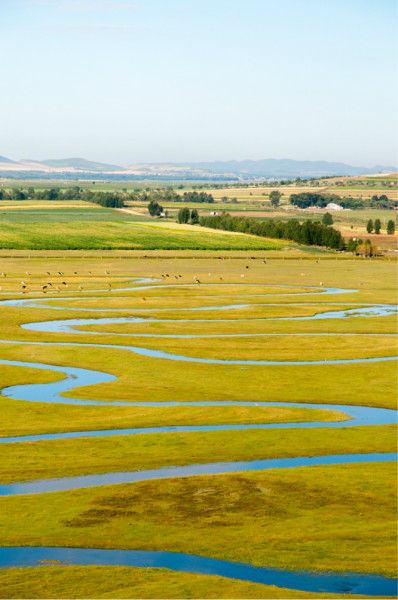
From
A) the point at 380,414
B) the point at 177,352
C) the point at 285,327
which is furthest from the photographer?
the point at 285,327

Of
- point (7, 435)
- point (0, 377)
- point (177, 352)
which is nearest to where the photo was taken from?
point (7, 435)

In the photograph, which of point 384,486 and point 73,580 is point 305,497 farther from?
point 73,580

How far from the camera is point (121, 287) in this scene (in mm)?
106000

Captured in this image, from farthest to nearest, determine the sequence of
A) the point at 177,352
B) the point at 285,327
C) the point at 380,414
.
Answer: the point at 285,327, the point at 177,352, the point at 380,414

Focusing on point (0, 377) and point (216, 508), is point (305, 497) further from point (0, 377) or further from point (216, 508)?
point (0, 377)

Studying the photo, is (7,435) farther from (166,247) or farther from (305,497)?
(166,247)

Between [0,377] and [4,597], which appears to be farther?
[0,377]

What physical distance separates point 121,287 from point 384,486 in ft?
238

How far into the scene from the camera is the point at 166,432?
44000 mm

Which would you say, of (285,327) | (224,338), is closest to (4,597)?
(224,338)

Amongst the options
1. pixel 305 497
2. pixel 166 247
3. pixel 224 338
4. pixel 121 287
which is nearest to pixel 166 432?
pixel 305 497

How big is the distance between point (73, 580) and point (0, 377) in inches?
1152

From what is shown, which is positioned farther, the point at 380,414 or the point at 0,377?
the point at 0,377

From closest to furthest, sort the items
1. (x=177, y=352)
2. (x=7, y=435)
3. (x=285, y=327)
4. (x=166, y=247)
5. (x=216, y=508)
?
(x=216, y=508) < (x=7, y=435) < (x=177, y=352) < (x=285, y=327) < (x=166, y=247)
